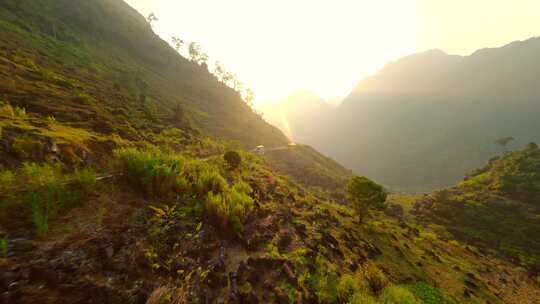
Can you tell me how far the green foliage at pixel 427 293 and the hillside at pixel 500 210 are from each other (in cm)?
2487

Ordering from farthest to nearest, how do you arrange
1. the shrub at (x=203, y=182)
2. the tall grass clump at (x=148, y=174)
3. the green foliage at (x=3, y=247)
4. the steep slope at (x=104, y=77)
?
the steep slope at (x=104, y=77) < the shrub at (x=203, y=182) < the tall grass clump at (x=148, y=174) < the green foliage at (x=3, y=247)

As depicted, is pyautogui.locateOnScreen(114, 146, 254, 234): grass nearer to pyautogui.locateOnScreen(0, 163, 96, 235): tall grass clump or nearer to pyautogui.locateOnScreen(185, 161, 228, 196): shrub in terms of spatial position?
pyautogui.locateOnScreen(185, 161, 228, 196): shrub

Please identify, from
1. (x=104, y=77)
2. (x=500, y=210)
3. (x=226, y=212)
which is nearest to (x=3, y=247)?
(x=226, y=212)

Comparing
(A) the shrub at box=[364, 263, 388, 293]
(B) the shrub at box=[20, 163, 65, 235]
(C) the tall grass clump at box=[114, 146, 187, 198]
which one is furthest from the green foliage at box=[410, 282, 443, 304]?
(B) the shrub at box=[20, 163, 65, 235]

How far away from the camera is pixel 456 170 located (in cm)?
16412

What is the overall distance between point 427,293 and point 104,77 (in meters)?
68.9

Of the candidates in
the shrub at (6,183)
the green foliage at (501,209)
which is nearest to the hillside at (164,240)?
the shrub at (6,183)

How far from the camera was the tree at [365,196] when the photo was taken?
22.2m

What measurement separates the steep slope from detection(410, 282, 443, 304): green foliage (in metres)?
25.4

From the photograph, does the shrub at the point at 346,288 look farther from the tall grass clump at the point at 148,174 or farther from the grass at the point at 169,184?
the tall grass clump at the point at 148,174

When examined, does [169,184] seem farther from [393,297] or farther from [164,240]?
[393,297]

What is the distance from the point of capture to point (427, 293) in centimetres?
1298

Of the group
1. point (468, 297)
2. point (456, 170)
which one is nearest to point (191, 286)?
point (468, 297)

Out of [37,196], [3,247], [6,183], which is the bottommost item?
[3,247]
